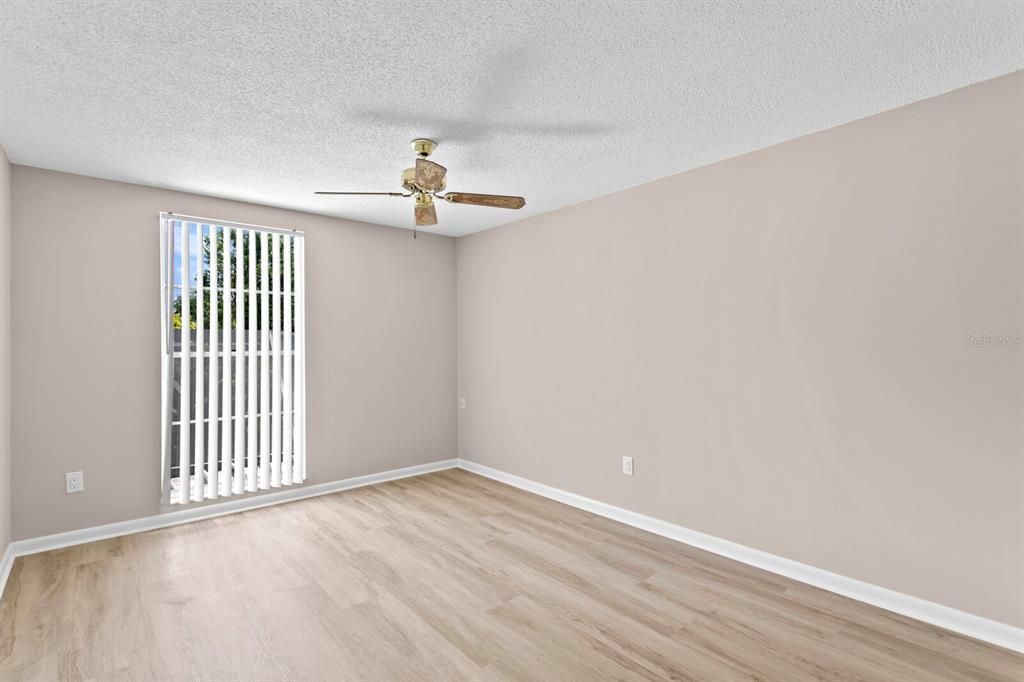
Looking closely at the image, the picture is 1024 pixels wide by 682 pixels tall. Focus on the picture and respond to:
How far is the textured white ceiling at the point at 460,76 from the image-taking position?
1.72 m

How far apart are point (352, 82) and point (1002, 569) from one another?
11.1 feet

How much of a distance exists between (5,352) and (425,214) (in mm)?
2525

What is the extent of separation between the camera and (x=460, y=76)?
83.0 inches

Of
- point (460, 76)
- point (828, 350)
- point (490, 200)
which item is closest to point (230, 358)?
point (490, 200)

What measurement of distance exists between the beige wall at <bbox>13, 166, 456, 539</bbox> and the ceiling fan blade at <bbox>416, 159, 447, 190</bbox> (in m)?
2.05

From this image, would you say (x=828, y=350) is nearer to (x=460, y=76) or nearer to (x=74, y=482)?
(x=460, y=76)

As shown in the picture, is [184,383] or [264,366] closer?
[184,383]

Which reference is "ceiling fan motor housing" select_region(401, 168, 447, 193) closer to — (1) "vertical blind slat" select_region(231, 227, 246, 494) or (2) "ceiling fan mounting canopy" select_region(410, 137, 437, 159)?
(2) "ceiling fan mounting canopy" select_region(410, 137, 437, 159)

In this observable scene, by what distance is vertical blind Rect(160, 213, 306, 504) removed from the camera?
3643mm

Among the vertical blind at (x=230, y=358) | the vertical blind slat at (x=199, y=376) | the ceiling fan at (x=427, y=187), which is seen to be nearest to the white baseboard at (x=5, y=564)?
the vertical blind at (x=230, y=358)

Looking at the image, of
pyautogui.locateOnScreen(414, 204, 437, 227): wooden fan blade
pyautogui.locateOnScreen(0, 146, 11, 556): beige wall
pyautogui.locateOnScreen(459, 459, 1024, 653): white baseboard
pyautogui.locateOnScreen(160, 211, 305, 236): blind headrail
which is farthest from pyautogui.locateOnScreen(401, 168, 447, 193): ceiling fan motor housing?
pyautogui.locateOnScreen(459, 459, 1024, 653): white baseboard

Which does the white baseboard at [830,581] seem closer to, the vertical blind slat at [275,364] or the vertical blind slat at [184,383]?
the vertical blind slat at [275,364]

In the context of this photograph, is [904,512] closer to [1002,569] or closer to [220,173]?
[1002,569]

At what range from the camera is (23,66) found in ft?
6.54
